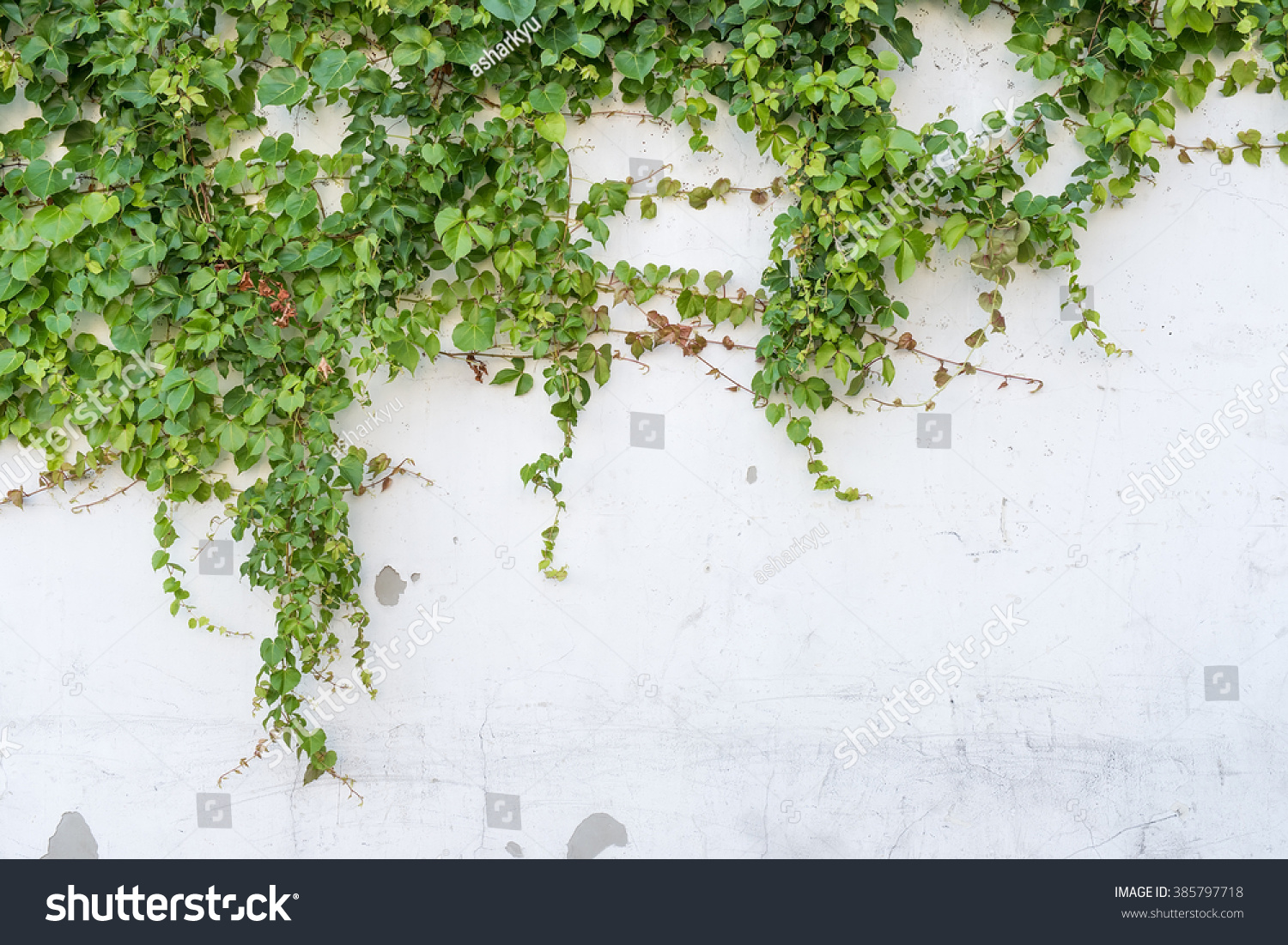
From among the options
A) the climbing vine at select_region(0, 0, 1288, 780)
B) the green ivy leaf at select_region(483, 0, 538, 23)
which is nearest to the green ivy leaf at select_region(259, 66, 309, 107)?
the climbing vine at select_region(0, 0, 1288, 780)

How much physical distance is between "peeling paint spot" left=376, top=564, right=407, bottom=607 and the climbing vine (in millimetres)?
85

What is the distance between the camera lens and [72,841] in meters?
1.87

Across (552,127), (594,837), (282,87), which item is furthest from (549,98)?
(594,837)

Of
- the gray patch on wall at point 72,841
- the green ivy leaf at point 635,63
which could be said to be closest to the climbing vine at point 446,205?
the green ivy leaf at point 635,63

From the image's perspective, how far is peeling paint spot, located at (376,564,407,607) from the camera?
1854 millimetres

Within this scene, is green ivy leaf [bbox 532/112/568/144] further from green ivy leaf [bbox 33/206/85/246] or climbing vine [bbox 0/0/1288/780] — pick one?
green ivy leaf [bbox 33/206/85/246]

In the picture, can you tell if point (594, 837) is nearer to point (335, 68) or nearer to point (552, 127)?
point (552, 127)

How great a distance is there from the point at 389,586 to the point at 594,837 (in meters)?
0.67

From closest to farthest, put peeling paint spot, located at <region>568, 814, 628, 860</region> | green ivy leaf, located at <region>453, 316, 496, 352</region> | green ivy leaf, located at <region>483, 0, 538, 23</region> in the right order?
green ivy leaf, located at <region>483, 0, 538, 23</region>, green ivy leaf, located at <region>453, 316, 496, 352</region>, peeling paint spot, located at <region>568, 814, 628, 860</region>

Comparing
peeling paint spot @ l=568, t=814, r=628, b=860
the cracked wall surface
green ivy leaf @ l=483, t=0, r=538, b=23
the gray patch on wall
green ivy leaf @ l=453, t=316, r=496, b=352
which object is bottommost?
peeling paint spot @ l=568, t=814, r=628, b=860

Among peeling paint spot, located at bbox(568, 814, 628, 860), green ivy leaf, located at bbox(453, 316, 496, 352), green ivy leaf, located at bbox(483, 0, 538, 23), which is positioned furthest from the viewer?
peeling paint spot, located at bbox(568, 814, 628, 860)

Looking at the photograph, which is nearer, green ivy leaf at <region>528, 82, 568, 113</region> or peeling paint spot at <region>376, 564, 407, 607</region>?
green ivy leaf at <region>528, 82, 568, 113</region>

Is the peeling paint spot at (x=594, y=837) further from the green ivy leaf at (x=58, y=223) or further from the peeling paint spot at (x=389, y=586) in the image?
the green ivy leaf at (x=58, y=223)
